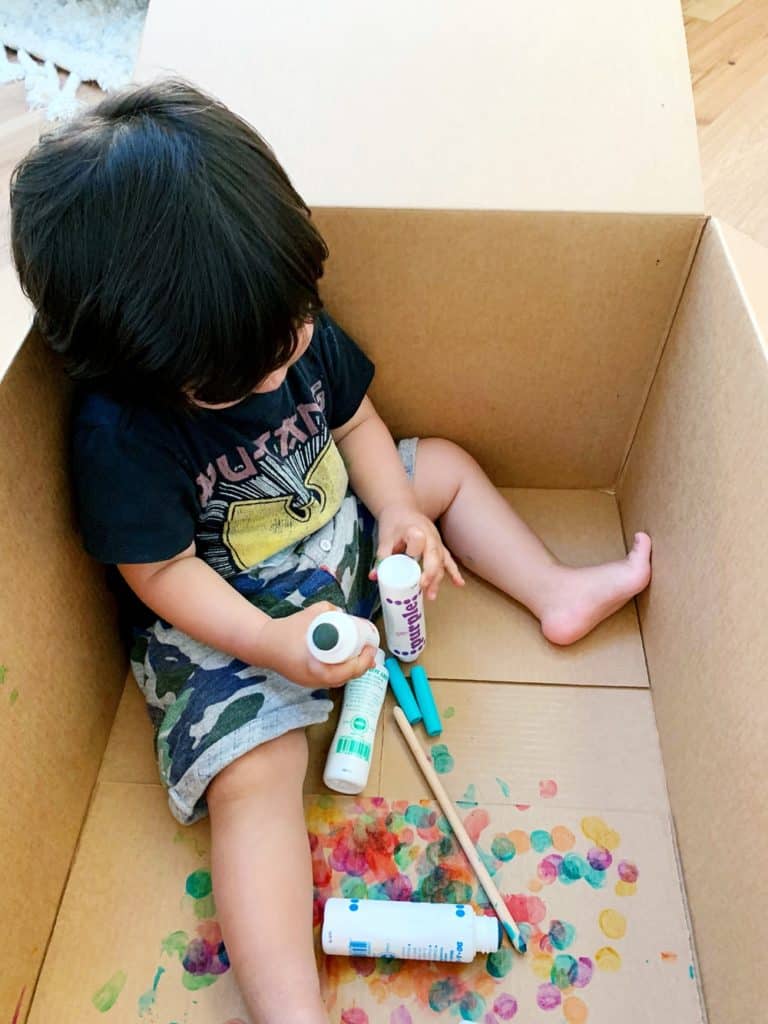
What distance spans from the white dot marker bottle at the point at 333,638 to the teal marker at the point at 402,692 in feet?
0.53

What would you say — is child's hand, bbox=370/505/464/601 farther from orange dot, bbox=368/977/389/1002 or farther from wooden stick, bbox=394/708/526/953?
orange dot, bbox=368/977/389/1002

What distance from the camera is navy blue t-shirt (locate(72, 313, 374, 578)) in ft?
1.87

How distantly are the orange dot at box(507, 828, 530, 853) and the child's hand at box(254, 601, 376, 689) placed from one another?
0.18m

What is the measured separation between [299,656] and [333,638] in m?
0.05

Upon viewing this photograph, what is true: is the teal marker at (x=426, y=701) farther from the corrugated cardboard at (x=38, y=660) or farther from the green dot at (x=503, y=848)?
the corrugated cardboard at (x=38, y=660)

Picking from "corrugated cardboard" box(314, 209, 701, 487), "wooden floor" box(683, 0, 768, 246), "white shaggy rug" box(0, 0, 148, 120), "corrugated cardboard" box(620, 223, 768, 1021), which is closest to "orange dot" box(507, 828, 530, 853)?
"corrugated cardboard" box(620, 223, 768, 1021)

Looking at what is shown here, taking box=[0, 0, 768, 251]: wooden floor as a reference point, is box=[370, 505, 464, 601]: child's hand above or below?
below

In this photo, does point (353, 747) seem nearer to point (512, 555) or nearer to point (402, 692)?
point (402, 692)

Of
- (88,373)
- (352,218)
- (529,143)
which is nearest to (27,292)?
(88,373)

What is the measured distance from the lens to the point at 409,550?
0.69 metres

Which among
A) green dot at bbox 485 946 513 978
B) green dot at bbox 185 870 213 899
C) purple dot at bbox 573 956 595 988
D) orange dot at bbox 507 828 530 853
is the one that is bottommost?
green dot at bbox 185 870 213 899

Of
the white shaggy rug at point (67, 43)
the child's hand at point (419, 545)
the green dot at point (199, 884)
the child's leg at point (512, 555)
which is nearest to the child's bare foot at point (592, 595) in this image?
the child's leg at point (512, 555)

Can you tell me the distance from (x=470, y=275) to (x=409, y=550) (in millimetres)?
209

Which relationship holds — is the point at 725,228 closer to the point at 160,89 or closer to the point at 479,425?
the point at 479,425
